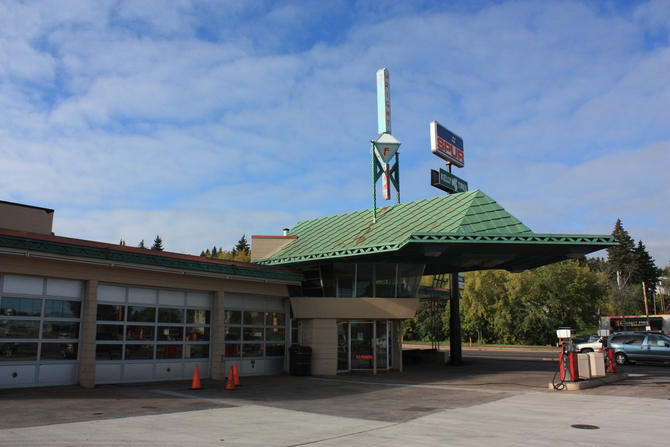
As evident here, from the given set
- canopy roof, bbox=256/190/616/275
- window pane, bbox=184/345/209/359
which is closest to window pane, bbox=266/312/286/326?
canopy roof, bbox=256/190/616/275

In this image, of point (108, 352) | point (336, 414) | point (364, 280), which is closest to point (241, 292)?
point (364, 280)

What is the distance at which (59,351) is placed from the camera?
15172 mm

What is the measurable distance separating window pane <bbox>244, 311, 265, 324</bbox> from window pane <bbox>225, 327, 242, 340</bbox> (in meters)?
0.49

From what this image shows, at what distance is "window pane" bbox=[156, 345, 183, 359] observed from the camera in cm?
1753

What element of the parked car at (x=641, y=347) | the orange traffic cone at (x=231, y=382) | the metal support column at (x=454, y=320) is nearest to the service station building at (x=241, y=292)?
the metal support column at (x=454, y=320)

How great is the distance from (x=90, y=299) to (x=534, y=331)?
Answer: 153ft

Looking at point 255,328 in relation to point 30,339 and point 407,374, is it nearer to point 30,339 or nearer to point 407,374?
point 407,374

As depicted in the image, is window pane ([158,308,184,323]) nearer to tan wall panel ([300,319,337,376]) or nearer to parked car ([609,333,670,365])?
tan wall panel ([300,319,337,376])

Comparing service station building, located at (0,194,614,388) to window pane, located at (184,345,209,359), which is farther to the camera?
window pane, located at (184,345,209,359)

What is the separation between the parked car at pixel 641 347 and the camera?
2638 cm

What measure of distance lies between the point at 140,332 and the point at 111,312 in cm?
119

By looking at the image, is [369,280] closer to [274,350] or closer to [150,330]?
[274,350]

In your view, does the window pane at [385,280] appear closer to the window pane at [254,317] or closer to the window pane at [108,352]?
the window pane at [254,317]

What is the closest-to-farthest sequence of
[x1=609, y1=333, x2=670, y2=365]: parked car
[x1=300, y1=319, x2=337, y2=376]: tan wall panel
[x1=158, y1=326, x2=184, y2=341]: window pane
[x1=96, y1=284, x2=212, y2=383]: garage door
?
1. [x1=96, y1=284, x2=212, y2=383]: garage door
2. [x1=158, y1=326, x2=184, y2=341]: window pane
3. [x1=300, y1=319, x2=337, y2=376]: tan wall panel
4. [x1=609, y1=333, x2=670, y2=365]: parked car
